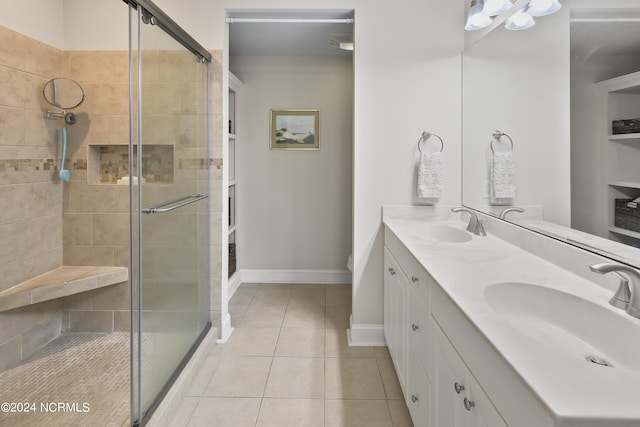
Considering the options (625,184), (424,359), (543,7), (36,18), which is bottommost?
(424,359)

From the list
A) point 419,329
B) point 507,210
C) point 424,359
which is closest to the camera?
point 424,359

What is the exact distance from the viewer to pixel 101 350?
8.60 feet

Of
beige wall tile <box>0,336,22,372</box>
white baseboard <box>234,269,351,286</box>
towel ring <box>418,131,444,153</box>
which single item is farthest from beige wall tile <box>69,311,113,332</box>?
towel ring <box>418,131,444,153</box>

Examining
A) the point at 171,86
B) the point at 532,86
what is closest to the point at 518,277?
the point at 532,86

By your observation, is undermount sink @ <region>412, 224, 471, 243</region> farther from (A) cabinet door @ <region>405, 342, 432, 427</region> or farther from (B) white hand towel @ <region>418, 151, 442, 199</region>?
(A) cabinet door @ <region>405, 342, 432, 427</region>

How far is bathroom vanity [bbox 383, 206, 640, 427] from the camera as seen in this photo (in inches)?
27.8

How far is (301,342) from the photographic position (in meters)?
2.75

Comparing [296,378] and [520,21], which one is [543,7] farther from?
[296,378]

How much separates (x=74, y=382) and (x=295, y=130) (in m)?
2.74

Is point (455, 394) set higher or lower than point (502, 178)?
lower

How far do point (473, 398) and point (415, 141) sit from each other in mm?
1946

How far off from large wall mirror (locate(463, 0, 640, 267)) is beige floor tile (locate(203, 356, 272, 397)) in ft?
5.28

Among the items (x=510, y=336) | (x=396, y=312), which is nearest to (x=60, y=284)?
(x=396, y=312)

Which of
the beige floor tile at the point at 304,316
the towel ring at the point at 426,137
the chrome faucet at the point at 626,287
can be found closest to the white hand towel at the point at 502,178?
the towel ring at the point at 426,137
